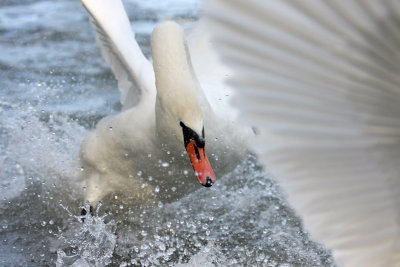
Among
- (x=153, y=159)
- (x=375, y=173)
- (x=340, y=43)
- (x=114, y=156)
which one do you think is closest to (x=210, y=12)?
(x=340, y=43)

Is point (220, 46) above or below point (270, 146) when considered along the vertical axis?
above

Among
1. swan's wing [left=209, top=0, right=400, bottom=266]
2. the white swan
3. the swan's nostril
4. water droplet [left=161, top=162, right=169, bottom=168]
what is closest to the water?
the white swan

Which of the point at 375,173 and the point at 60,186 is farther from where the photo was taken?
the point at 60,186

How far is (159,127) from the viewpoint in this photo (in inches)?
130

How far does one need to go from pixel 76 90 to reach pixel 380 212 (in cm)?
487

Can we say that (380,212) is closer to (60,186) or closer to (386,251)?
(386,251)

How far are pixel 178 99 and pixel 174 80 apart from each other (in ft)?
0.34

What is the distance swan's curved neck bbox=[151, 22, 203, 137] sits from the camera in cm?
300

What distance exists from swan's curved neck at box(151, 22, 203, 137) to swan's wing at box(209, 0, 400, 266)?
1692 millimetres

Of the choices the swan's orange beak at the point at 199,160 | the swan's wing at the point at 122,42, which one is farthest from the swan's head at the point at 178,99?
the swan's wing at the point at 122,42

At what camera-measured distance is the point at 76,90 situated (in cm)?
592

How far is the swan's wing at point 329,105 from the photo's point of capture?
3.35 ft

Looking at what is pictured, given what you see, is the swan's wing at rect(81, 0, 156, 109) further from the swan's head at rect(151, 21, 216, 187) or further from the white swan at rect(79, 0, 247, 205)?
the swan's head at rect(151, 21, 216, 187)

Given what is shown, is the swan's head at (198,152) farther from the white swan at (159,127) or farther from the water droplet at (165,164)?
the water droplet at (165,164)
